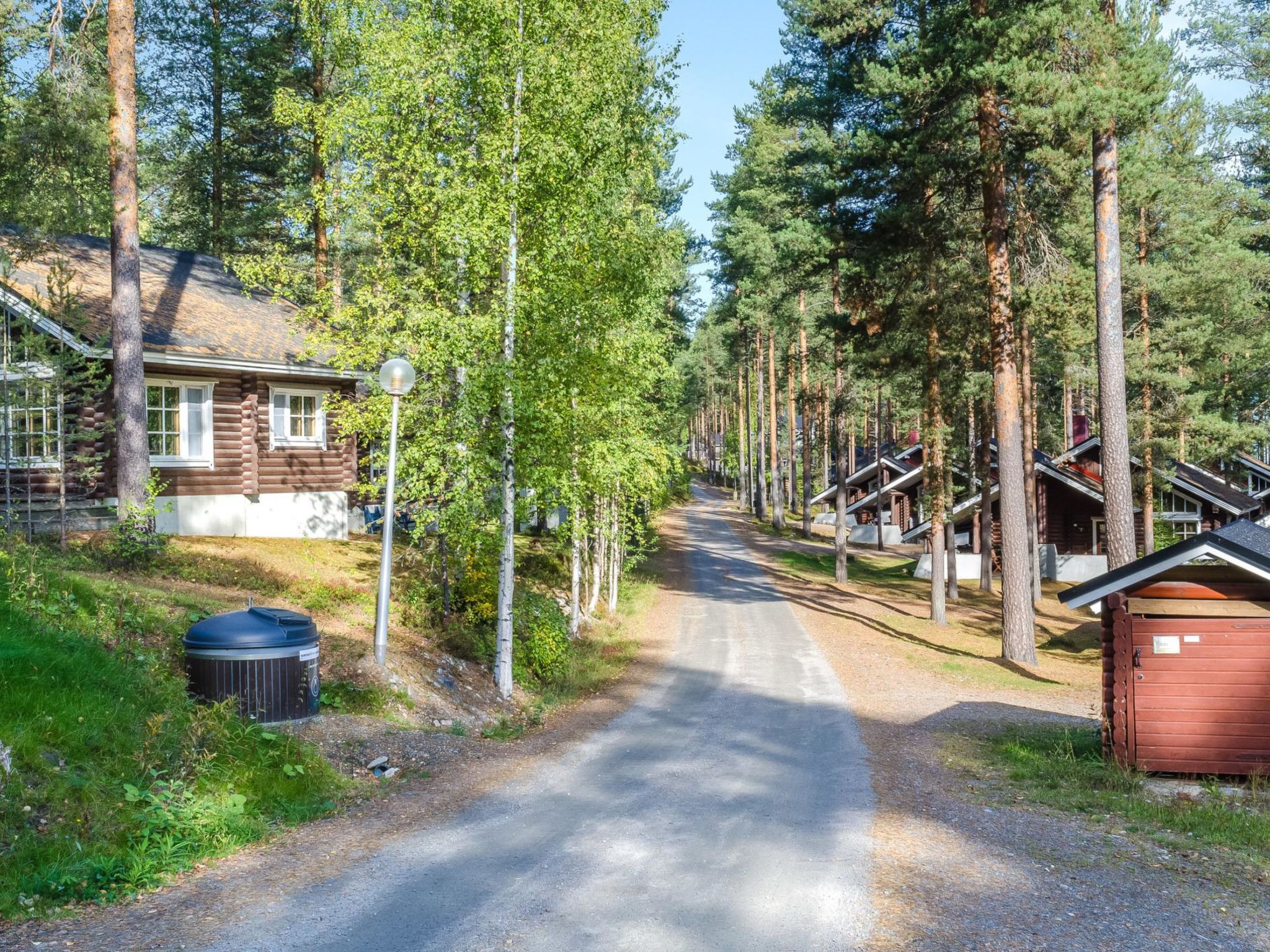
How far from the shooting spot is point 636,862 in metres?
7.23

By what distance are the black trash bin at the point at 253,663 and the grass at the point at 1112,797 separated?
8203 millimetres

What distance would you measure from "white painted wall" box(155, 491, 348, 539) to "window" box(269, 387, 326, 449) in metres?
1.38

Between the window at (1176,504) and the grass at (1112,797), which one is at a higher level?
the window at (1176,504)

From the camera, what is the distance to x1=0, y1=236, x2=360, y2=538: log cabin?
17562 mm

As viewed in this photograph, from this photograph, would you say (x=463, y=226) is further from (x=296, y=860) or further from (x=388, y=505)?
(x=296, y=860)

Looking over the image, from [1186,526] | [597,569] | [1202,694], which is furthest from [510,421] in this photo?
[1186,526]

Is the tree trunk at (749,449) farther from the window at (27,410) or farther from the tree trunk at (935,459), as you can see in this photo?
the window at (27,410)

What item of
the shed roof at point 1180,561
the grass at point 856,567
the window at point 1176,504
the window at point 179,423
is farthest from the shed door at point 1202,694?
the window at point 1176,504

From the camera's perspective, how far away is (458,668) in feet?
46.8

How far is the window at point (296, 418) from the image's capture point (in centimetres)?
2220

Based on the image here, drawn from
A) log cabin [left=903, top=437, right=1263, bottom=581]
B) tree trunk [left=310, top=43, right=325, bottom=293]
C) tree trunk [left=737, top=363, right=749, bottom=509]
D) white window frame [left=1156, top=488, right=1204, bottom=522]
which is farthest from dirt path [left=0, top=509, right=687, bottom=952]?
tree trunk [left=737, top=363, right=749, bottom=509]

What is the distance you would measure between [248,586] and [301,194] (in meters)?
20.0

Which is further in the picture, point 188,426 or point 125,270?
point 188,426

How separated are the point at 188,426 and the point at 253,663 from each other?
13.0 m
